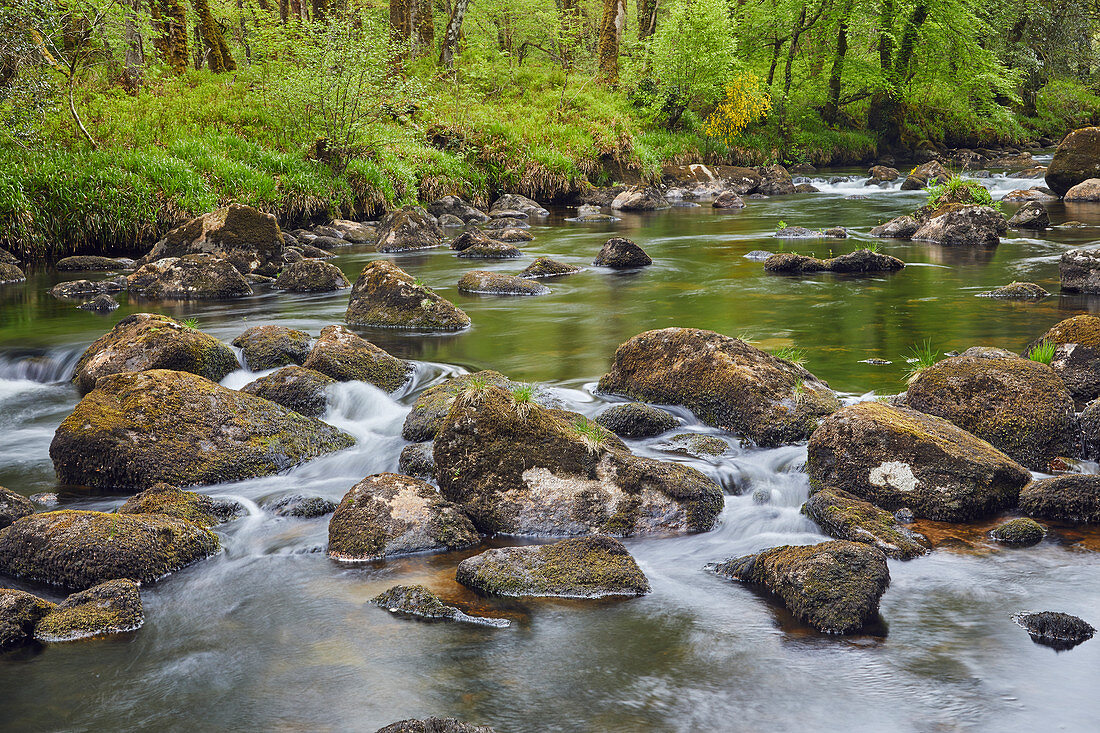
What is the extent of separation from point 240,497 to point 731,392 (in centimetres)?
387

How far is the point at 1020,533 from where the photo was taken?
205 inches

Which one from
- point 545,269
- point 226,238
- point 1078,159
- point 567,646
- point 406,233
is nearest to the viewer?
point 567,646

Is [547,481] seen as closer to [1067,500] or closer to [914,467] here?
[914,467]

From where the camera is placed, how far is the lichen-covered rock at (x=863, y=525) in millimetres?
5090

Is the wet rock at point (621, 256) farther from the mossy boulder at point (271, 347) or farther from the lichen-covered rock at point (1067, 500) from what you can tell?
the lichen-covered rock at point (1067, 500)

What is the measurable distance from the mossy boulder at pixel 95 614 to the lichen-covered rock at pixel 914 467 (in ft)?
13.8

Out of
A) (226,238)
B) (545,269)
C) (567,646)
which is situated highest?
(226,238)

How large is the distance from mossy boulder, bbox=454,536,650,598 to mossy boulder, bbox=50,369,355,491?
8.20 feet

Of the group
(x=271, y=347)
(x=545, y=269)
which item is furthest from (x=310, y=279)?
(x=271, y=347)

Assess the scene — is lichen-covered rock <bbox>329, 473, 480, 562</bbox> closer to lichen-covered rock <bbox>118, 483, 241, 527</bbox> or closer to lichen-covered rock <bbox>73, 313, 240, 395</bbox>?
lichen-covered rock <bbox>118, 483, 241, 527</bbox>

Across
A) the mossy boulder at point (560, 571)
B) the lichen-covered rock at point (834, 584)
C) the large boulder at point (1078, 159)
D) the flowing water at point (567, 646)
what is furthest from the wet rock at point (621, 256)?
the large boulder at point (1078, 159)

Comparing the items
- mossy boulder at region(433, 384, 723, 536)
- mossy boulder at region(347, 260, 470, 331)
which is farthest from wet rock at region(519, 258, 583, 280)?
mossy boulder at region(433, 384, 723, 536)

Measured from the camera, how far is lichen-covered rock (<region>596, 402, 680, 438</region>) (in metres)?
7.12

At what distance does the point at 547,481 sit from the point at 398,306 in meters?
6.33
